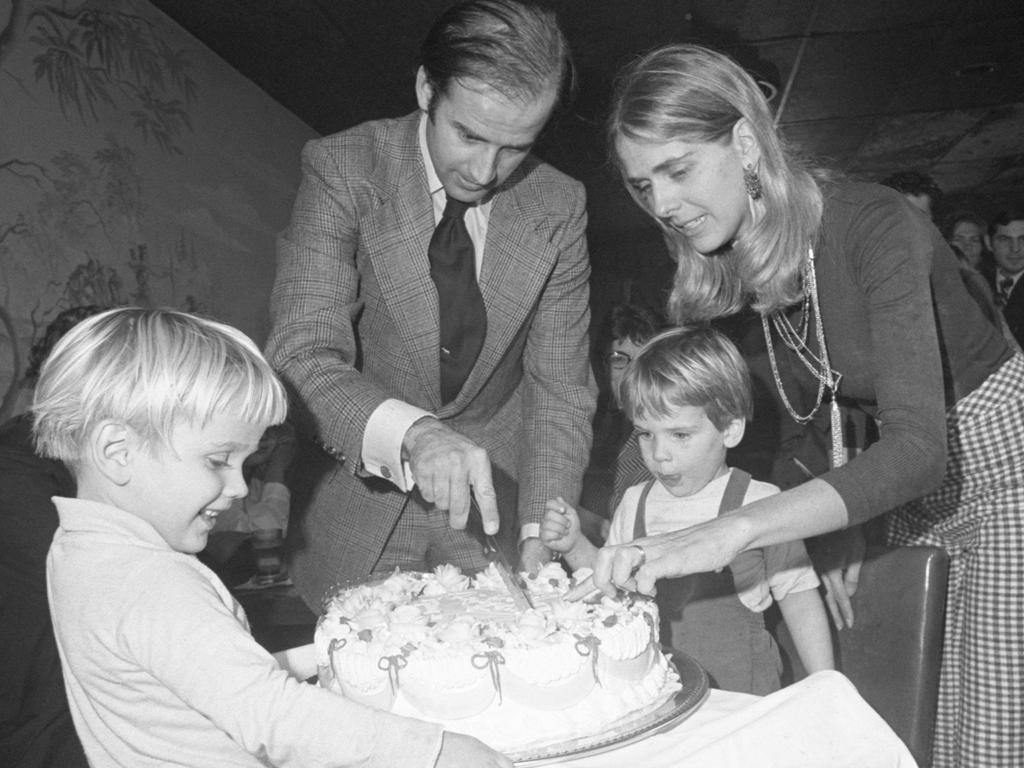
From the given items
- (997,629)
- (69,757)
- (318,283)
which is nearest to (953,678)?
(997,629)

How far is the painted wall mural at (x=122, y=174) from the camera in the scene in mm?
3412

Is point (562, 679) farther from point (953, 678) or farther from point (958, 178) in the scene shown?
point (958, 178)

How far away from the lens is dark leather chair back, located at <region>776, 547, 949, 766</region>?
63.8 inches

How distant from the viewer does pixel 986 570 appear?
5.84 feet

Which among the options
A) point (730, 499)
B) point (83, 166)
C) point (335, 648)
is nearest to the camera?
point (335, 648)

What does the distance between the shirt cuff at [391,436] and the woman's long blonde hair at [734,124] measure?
688 mm

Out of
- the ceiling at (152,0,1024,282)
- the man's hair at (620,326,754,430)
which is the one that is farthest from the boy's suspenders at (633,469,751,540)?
the ceiling at (152,0,1024,282)

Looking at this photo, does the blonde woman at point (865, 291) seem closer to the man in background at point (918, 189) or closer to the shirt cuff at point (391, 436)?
the shirt cuff at point (391, 436)

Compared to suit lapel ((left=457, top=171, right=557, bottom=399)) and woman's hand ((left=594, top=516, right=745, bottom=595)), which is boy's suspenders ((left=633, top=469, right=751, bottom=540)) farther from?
woman's hand ((left=594, top=516, right=745, bottom=595))

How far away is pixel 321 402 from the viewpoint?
1.70 meters

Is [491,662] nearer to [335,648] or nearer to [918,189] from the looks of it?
[335,648]

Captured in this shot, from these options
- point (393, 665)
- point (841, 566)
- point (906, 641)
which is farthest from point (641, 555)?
point (841, 566)

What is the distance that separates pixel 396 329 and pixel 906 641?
1.09m

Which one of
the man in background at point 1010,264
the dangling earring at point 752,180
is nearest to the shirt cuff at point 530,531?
the dangling earring at point 752,180
